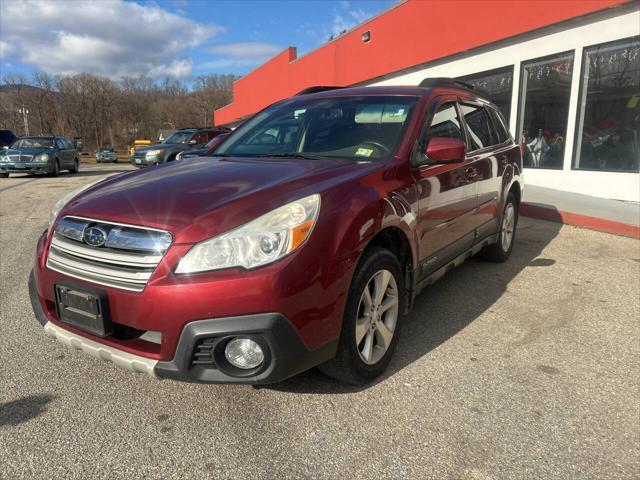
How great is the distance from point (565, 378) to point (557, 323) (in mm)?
897

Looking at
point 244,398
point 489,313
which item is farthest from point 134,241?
point 489,313

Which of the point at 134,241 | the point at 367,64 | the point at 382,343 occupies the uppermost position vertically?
the point at 367,64

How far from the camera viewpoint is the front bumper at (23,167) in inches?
613

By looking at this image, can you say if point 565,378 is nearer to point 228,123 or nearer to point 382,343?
point 382,343

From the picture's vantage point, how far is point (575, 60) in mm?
9578

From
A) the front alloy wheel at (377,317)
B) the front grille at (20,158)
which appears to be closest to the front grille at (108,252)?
the front alloy wheel at (377,317)

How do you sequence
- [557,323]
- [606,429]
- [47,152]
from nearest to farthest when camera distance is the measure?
1. [606,429]
2. [557,323]
3. [47,152]

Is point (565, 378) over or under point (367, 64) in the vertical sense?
under

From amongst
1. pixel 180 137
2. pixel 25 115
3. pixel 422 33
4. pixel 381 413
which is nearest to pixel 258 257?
pixel 381 413

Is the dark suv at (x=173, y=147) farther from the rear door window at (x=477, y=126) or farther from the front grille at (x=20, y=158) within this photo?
the rear door window at (x=477, y=126)

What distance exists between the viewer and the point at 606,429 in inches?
93.3

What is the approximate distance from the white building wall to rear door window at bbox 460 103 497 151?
568 cm

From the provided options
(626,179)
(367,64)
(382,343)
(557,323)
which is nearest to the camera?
(382,343)

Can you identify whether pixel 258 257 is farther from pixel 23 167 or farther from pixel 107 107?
pixel 107 107
